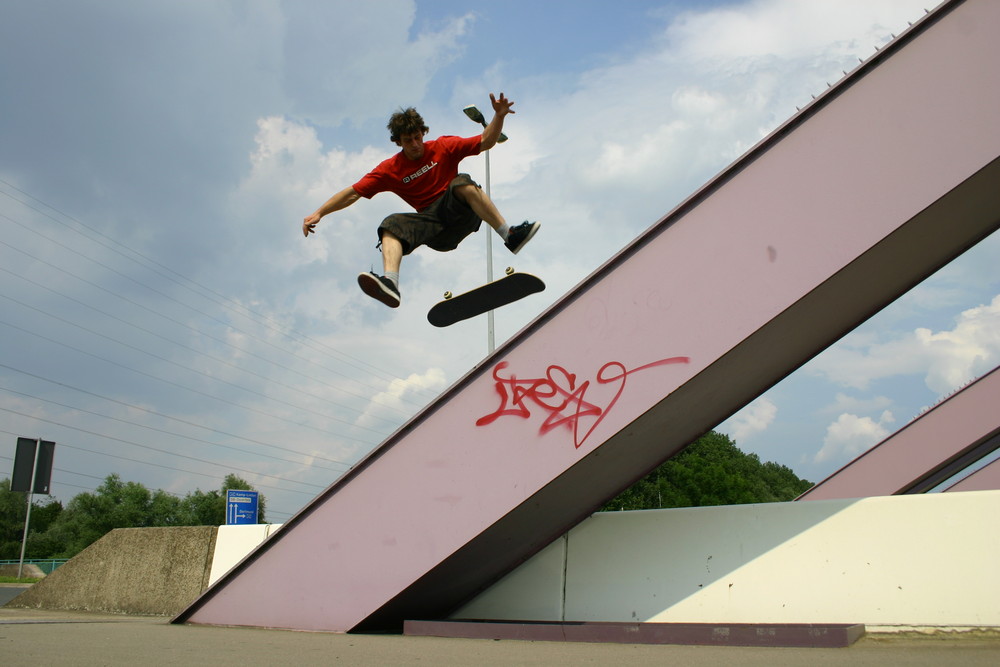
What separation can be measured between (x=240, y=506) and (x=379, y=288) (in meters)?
9.21

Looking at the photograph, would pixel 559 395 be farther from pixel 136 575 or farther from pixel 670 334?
pixel 136 575

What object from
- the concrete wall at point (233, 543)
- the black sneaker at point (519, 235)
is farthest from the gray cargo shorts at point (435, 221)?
the concrete wall at point (233, 543)

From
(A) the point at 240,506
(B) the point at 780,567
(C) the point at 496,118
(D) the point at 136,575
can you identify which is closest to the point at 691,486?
(A) the point at 240,506

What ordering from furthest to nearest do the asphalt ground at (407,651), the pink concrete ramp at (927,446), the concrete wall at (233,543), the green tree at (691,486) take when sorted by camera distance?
the green tree at (691,486) < the pink concrete ramp at (927,446) < the concrete wall at (233,543) < the asphalt ground at (407,651)

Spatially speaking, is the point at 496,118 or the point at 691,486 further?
the point at 691,486

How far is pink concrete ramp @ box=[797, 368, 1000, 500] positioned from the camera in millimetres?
10391

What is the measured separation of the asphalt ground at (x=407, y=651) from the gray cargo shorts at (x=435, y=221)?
10.7ft

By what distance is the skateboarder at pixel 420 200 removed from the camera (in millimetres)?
6387

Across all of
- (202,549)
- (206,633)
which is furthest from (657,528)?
(202,549)

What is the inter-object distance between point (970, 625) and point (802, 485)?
353 ft

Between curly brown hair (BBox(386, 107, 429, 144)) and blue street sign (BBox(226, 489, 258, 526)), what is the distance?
952 cm

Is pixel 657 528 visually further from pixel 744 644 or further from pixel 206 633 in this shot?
pixel 206 633

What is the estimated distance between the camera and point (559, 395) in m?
6.20

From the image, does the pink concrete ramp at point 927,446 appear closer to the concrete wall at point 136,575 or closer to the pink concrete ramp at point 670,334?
the pink concrete ramp at point 670,334
